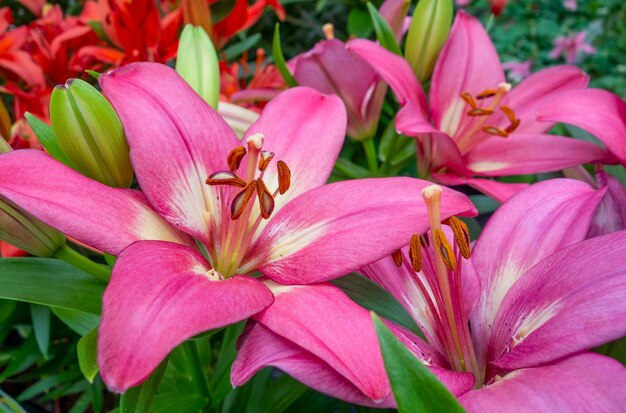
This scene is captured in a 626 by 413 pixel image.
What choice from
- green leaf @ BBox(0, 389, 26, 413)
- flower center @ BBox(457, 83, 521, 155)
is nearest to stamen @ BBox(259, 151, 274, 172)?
flower center @ BBox(457, 83, 521, 155)

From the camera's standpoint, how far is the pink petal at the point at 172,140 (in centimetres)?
43

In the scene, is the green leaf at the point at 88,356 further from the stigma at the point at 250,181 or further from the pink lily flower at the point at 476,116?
the pink lily flower at the point at 476,116

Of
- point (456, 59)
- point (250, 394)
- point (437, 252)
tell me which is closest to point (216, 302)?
point (437, 252)

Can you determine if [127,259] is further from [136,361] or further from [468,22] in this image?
[468,22]

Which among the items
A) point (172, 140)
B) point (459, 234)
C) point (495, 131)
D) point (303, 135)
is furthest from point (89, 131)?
point (495, 131)

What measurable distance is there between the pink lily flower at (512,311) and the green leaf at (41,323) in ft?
1.52

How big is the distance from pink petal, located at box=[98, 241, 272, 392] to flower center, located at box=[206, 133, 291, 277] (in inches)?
2.5

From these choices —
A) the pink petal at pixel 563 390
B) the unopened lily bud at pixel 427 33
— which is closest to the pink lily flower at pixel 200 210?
the pink petal at pixel 563 390

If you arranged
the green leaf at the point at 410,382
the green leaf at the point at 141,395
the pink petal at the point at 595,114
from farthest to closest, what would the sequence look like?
Answer: the pink petal at the point at 595,114 < the green leaf at the point at 141,395 < the green leaf at the point at 410,382

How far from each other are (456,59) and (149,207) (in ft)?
1.23

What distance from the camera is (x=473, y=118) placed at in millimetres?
644

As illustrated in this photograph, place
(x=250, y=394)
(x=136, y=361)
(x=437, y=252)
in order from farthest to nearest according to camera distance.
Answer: (x=250, y=394)
(x=437, y=252)
(x=136, y=361)

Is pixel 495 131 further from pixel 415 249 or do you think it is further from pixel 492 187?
pixel 415 249

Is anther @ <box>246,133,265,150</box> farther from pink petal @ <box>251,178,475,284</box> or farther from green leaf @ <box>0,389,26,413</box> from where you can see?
green leaf @ <box>0,389,26,413</box>
